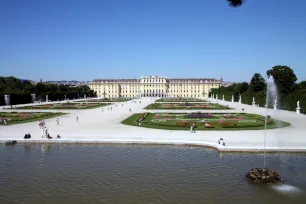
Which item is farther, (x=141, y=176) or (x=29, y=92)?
(x=29, y=92)

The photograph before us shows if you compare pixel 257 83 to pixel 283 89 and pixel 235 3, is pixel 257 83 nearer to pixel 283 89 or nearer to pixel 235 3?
pixel 283 89

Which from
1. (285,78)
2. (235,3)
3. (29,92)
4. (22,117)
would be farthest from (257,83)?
(235,3)

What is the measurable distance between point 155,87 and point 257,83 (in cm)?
5768

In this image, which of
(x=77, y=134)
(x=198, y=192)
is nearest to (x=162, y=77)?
(x=77, y=134)

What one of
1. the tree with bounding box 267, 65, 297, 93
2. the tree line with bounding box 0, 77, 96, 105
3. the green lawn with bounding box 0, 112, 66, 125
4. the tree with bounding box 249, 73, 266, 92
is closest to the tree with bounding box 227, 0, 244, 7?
the green lawn with bounding box 0, 112, 66, 125

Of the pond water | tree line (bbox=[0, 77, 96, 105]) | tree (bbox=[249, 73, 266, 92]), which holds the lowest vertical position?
the pond water

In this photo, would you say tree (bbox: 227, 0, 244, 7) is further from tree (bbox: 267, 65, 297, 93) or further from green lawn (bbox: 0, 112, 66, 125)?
tree (bbox: 267, 65, 297, 93)

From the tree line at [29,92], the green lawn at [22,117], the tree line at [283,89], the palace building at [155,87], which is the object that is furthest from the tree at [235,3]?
the palace building at [155,87]

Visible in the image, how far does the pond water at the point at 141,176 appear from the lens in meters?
7.79

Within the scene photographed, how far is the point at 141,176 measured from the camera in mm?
9250

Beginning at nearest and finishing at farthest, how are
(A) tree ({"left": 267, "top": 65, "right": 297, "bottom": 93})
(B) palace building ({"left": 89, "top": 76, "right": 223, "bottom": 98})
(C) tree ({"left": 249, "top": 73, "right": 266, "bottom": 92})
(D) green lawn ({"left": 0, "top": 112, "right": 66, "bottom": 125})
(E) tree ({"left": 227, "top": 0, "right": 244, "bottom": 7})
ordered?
(E) tree ({"left": 227, "top": 0, "right": 244, "bottom": 7}) < (D) green lawn ({"left": 0, "top": 112, "right": 66, "bottom": 125}) < (A) tree ({"left": 267, "top": 65, "right": 297, "bottom": 93}) < (C) tree ({"left": 249, "top": 73, "right": 266, "bottom": 92}) < (B) palace building ({"left": 89, "top": 76, "right": 223, "bottom": 98})

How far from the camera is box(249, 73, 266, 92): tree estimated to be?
5737 cm

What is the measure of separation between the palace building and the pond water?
99.9m

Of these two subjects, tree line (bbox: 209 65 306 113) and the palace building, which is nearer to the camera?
tree line (bbox: 209 65 306 113)
